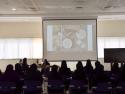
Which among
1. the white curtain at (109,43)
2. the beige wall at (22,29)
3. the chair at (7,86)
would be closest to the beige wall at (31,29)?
the beige wall at (22,29)

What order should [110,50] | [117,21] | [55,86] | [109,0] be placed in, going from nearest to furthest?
[55,86]
[109,0]
[110,50]
[117,21]

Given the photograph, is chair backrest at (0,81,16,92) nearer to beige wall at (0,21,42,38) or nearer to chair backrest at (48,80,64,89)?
chair backrest at (48,80,64,89)

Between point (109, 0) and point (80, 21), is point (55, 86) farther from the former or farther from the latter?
point (80, 21)

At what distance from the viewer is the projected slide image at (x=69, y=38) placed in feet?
58.2

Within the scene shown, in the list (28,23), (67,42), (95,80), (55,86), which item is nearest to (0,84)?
(55,86)

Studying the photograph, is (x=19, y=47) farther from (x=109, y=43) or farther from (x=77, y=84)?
(x=77, y=84)

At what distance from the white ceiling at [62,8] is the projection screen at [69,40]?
556 mm

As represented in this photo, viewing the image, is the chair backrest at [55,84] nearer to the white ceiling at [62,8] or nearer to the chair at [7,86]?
the chair at [7,86]

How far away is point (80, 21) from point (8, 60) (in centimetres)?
558

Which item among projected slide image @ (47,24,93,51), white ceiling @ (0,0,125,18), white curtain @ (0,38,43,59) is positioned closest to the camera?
white ceiling @ (0,0,125,18)

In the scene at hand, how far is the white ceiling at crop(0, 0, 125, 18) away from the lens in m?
13.4

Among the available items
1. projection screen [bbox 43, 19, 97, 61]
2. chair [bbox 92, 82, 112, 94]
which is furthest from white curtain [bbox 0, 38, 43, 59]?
chair [bbox 92, 82, 112, 94]

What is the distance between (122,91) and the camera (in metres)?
8.48

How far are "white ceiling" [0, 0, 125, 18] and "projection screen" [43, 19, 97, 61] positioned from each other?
0.56 m
